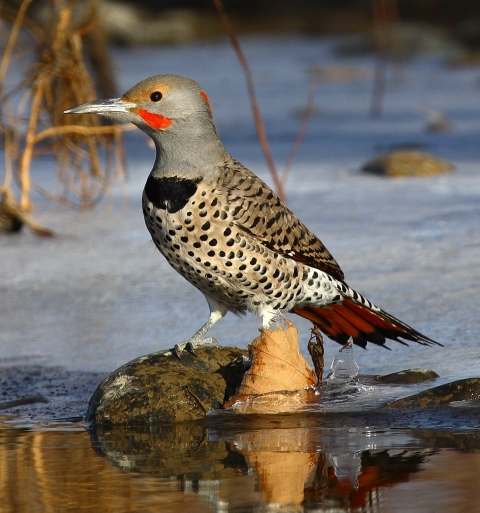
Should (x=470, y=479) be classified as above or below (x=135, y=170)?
below

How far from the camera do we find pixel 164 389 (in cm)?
355

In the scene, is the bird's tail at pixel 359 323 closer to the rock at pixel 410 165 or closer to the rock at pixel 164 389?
the rock at pixel 164 389

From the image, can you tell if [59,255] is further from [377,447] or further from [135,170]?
[377,447]

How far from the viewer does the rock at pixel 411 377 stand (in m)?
3.58

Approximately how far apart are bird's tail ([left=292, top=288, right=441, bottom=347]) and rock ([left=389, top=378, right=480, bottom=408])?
0.53m

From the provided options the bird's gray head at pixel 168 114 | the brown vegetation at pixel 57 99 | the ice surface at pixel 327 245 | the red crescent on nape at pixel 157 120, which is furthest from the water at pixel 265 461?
the brown vegetation at pixel 57 99

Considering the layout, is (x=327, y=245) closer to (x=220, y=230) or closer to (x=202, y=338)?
(x=202, y=338)

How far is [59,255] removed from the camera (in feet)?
19.3

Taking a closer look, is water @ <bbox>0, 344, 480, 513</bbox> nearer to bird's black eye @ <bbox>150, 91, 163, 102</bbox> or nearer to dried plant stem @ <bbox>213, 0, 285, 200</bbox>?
bird's black eye @ <bbox>150, 91, 163, 102</bbox>

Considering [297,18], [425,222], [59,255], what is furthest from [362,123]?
[297,18]

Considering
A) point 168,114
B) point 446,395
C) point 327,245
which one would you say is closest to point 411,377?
point 446,395

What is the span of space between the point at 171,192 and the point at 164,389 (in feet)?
2.35

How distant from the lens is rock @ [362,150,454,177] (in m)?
7.49

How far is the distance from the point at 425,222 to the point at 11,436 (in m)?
3.44
